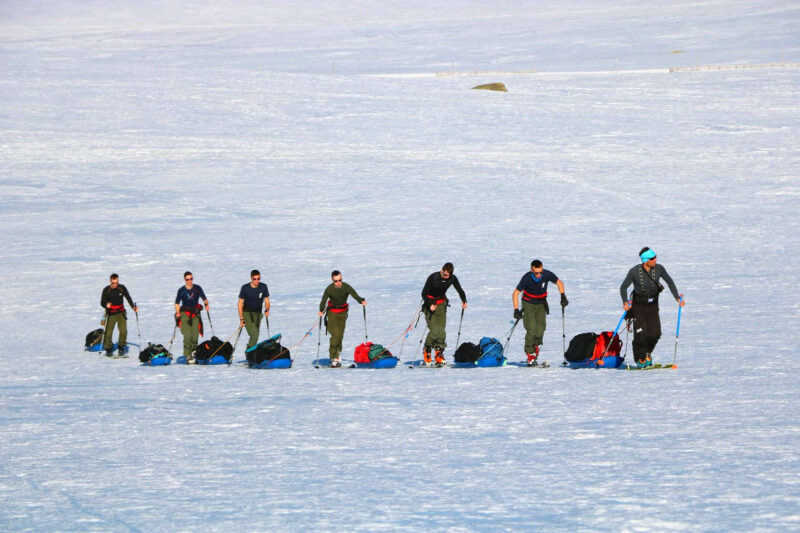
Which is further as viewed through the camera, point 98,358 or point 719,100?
point 719,100

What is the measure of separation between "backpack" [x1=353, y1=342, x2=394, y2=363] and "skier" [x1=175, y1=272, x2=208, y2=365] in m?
2.36

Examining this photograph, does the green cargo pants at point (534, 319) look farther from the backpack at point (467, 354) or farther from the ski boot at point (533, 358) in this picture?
the backpack at point (467, 354)

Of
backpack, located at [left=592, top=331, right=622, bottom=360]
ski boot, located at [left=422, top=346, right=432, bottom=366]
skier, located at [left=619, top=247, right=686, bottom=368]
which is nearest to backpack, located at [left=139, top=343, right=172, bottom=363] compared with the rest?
ski boot, located at [left=422, top=346, right=432, bottom=366]

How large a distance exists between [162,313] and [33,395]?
21.9ft

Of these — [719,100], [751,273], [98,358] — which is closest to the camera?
[98,358]

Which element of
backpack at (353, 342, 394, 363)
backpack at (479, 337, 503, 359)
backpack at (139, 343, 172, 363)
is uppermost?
backpack at (479, 337, 503, 359)

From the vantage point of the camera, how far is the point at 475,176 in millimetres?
33719

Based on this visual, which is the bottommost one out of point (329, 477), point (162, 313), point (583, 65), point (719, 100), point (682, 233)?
point (329, 477)

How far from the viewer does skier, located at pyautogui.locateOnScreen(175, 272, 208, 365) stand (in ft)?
52.2

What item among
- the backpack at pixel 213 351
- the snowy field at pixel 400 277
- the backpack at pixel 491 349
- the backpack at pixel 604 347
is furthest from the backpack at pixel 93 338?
the backpack at pixel 604 347

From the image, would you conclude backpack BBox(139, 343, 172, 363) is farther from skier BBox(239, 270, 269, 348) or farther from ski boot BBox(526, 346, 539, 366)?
ski boot BBox(526, 346, 539, 366)

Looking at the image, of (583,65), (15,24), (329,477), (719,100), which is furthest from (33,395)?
(15,24)

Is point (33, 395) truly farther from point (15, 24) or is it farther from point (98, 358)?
point (15, 24)

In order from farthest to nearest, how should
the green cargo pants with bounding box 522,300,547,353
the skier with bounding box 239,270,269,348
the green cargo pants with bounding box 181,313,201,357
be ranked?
the green cargo pants with bounding box 181,313,201,357
the skier with bounding box 239,270,269,348
the green cargo pants with bounding box 522,300,547,353
